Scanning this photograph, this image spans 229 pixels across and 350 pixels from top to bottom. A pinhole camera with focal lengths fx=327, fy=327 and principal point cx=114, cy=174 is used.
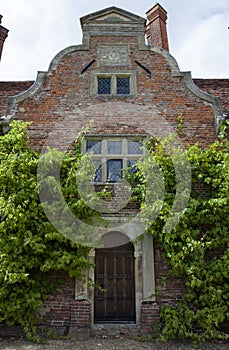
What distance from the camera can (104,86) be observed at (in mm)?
9359

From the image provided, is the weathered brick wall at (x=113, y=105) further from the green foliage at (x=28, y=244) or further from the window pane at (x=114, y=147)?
the green foliage at (x=28, y=244)

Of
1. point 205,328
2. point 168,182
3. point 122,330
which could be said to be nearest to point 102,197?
point 168,182

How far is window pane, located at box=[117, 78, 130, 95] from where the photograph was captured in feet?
30.5

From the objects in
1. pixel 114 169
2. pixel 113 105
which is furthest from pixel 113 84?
pixel 114 169

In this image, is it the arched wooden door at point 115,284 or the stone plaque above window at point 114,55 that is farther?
the stone plaque above window at point 114,55

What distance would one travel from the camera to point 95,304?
7.29m

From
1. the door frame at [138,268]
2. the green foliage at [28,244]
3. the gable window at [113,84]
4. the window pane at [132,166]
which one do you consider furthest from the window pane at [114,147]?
the door frame at [138,268]

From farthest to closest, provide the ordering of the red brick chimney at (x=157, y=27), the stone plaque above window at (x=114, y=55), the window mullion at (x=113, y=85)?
the red brick chimney at (x=157, y=27), the stone plaque above window at (x=114, y=55), the window mullion at (x=113, y=85)

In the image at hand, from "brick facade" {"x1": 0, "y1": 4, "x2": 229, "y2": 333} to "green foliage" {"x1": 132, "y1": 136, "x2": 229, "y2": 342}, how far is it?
1.91ft

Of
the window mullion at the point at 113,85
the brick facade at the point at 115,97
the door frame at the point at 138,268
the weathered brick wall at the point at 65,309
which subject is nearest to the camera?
the weathered brick wall at the point at 65,309

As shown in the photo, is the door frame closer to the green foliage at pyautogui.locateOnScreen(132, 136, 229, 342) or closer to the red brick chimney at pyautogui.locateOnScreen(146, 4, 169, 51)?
the green foliage at pyautogui.locateOnScreen(132, 136, 229, 342)

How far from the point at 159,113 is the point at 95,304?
16.6 ft

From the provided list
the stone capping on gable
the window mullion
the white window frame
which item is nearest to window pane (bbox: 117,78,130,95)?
the window mullion

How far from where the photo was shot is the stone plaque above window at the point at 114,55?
31.5 feet
